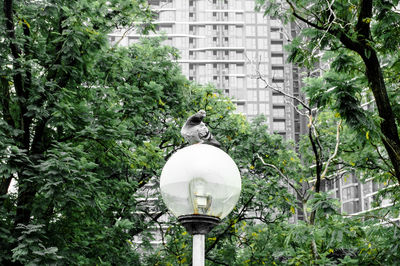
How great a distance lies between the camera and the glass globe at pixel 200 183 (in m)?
4.91

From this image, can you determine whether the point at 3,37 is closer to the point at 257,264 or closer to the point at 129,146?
the point at 129,146

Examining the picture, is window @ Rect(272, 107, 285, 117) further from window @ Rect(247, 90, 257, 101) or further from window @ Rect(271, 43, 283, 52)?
window @ Rect(271, 43, 283, 52)

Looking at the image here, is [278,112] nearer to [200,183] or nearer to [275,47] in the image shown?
[275,47]

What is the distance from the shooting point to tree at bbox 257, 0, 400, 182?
1045 centimetres

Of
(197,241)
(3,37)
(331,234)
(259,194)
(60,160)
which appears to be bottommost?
(197,241)

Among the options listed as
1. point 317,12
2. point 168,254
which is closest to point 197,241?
point 317,12

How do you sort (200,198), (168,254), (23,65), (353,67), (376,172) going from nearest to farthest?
(200,198) → (353,67) → (23,65) → (376,172) → (168,254)

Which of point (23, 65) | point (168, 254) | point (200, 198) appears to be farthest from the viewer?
point (168, 254)

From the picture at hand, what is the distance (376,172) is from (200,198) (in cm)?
1291

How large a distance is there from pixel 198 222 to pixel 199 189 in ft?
0.98

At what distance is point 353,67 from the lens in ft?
37.5

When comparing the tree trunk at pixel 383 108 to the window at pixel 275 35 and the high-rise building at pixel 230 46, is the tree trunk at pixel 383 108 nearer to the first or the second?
the high-rise building at pixel 230 46

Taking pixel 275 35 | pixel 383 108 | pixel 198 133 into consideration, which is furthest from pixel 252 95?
pixel 198 133

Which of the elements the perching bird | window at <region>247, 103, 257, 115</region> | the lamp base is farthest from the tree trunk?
window at <region>247, 103, 257, 115</region>
